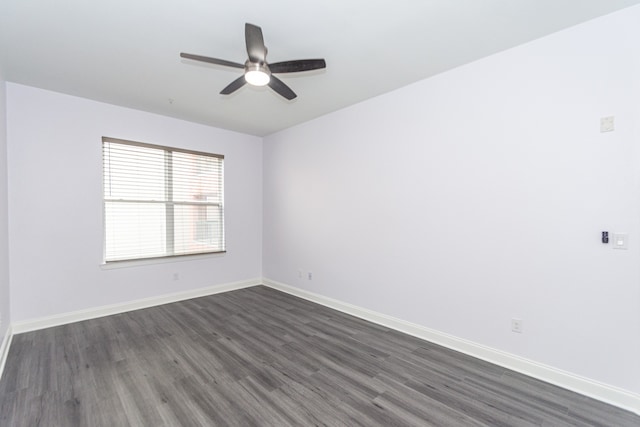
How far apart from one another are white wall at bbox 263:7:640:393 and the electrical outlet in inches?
1.6

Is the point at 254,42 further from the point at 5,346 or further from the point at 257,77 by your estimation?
the point at 5,346

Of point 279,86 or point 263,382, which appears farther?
point 279,86

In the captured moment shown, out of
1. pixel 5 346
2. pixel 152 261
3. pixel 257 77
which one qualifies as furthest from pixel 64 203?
pixel 257 77

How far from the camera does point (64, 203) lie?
3.49 m

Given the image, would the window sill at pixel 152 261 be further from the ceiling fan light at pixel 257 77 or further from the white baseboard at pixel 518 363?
→ the ceiling fan light at pixel 257 77

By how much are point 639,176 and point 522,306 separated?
4.09 ft

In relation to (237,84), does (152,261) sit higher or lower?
lower

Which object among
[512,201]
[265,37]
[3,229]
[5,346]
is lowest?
[5,346]

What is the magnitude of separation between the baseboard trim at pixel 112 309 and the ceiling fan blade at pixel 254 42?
144 inches

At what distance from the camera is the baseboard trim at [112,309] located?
10.7ft

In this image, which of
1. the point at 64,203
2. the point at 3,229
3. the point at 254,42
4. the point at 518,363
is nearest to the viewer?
the point at 254,42

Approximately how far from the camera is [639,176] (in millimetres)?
1963

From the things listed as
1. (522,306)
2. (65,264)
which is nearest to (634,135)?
(522,306)

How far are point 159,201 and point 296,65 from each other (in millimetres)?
3160
